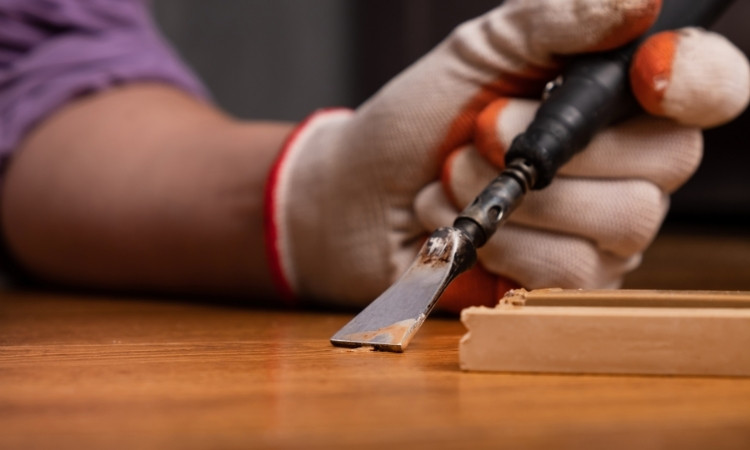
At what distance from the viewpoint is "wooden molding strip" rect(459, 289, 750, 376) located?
0.88ft

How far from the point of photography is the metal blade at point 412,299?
13.1 inches

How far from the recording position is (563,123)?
40cm

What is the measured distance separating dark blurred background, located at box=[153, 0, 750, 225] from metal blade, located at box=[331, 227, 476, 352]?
979mm

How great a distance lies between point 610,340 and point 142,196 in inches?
16.9

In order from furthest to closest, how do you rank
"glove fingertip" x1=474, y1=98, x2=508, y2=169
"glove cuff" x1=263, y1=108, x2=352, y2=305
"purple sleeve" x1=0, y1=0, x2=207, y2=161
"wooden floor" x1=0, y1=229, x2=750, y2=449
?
"purple sleeve" x1=0, y1=0, x2=207, y2=161 < "glove cuff" x1=263, y1=108, x2=352, y2=305 < "glove fingertip" x1=474, y1=98, x2=508, y2=169 < "wooden floor" x1=0, y1=229, x2=750, y2=449

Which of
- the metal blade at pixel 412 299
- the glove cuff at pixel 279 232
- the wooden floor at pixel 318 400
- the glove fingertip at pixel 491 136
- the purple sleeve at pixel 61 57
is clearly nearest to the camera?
the wooden floor at pixel 318 400

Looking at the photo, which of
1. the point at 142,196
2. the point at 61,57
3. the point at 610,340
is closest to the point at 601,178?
the point at 610,340

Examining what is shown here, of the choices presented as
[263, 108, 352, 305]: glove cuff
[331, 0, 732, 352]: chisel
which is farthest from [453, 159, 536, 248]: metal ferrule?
[263, 108, 352, 305]: glove cuff

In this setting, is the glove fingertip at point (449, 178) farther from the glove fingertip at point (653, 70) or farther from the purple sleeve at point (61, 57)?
the purple sleeve at point (61, 57)

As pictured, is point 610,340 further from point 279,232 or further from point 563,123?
point 279,232

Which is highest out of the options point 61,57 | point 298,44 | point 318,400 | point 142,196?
point 298,44

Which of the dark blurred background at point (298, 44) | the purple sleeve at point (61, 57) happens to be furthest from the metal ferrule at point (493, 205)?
the dark blurred background at point (298, 44)

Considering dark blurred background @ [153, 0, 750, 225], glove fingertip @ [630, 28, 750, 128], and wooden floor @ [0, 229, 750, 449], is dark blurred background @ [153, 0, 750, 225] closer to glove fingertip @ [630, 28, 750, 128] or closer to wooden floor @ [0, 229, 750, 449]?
glove fingertip @ [630, 28, 750, 128]

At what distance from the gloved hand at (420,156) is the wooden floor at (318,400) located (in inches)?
4.0
